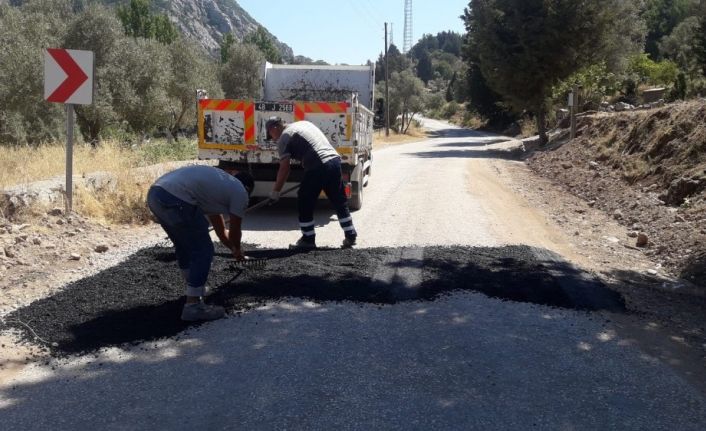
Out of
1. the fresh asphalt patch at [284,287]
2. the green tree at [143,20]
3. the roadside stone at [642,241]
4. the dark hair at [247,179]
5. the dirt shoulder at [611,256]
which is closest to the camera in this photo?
the fresh asphalt patch at [284,287]

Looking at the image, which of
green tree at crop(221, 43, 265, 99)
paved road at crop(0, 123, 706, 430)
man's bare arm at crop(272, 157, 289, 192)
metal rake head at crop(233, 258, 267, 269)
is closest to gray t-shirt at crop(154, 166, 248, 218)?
paved road at crop(0, 123, 706, 430)

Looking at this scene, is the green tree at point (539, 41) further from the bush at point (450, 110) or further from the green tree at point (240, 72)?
the bush at point (450, 110)

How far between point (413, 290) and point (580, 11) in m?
22.5

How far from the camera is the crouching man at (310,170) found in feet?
25.0

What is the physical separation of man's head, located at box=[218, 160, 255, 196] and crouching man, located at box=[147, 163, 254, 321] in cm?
481

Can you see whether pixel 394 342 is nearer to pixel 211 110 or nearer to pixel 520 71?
pixel 211 110

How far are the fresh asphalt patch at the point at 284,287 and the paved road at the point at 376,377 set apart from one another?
0.25 meters

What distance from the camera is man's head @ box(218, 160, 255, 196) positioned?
10.0 metres

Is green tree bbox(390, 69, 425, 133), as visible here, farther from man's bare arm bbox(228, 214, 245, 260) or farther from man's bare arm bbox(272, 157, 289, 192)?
man's bare arm bbox(228, 214, 245, 260)

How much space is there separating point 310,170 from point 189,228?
294cm

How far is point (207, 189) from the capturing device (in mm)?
4961

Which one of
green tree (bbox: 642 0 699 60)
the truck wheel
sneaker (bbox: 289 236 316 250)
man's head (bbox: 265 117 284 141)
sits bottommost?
sneaker (bbox: 289 236 316 250)

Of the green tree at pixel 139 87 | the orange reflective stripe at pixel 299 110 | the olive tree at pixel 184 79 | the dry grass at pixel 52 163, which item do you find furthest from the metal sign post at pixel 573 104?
the olive tree at pixel 184 79

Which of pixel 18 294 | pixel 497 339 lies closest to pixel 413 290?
pixel 497 339
